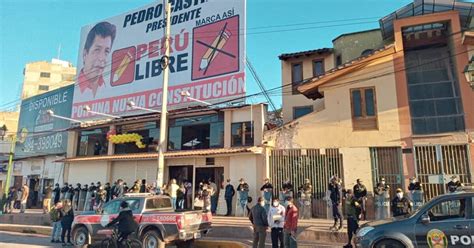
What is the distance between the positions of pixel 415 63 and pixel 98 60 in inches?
821

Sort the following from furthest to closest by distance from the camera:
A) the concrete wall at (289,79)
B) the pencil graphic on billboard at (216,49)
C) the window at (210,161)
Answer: the concrete wall at (289,79) → the pencil graphic on billboard at (216,49) → the window at (210,161)

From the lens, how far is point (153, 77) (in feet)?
73.2

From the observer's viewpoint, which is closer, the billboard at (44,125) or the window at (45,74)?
the billboard at (44,125)

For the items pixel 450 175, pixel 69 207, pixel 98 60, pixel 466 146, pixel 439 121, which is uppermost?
pixel 98 60

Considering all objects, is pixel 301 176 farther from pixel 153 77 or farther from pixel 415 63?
pixel 153 77

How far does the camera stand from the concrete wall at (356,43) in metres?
22.3

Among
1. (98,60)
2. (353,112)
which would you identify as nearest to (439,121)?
(353,112)

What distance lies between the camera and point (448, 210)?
7.43 metres

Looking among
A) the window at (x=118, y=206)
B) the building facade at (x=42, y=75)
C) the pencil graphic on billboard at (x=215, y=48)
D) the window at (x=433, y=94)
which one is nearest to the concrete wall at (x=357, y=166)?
the window at (x=433, y=94)

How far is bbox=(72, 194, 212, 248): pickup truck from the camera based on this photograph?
10344mm

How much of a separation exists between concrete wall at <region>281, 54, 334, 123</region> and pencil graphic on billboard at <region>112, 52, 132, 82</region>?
10.5 m

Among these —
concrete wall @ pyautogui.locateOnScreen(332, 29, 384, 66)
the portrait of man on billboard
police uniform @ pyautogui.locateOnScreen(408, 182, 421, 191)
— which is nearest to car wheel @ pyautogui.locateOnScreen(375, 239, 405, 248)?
police uniform @ pyautogui.locateOnScreen(408, 182, 421, 191)

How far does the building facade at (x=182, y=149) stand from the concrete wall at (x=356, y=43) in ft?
26.6

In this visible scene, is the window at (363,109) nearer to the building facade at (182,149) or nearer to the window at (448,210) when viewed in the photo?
the building facade at (182,149)
